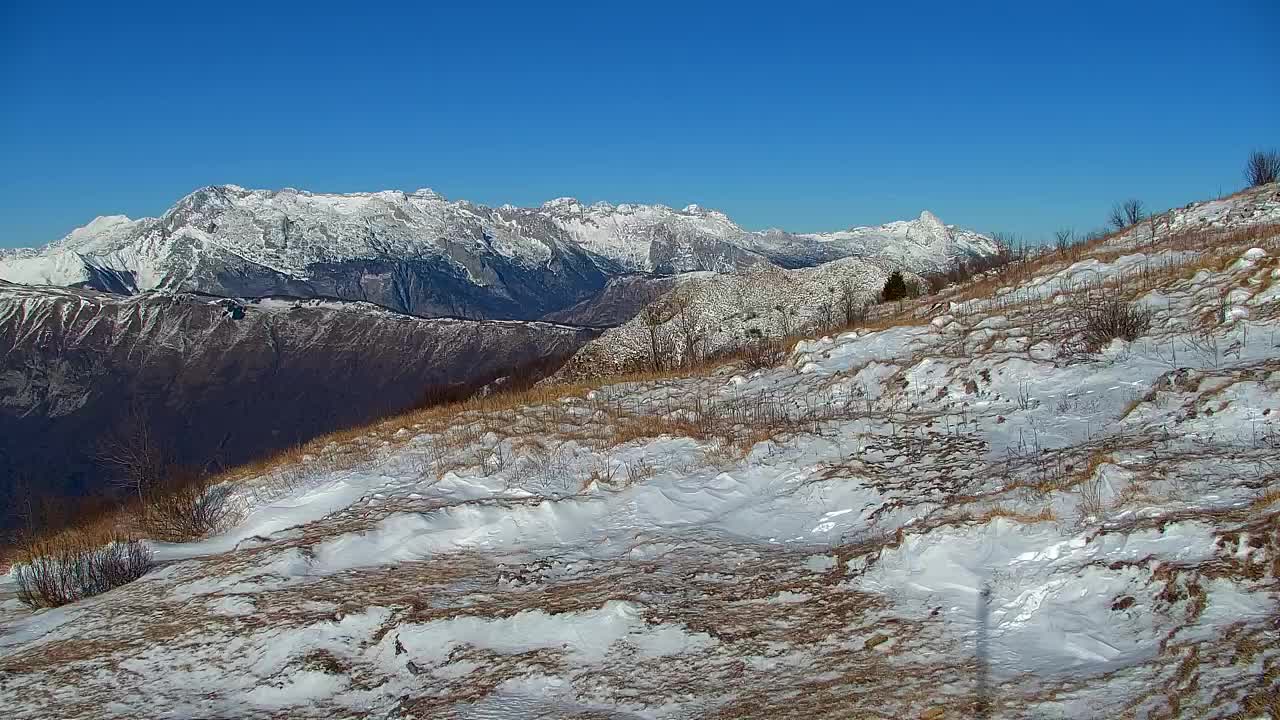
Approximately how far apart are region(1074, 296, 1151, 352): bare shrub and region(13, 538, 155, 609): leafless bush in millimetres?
12759

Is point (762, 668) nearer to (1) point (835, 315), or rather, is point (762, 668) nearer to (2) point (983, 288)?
(2) point (983, 288)

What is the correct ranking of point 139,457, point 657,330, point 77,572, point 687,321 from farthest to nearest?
point 657,330 → point 687,321 → point 139,457 → point 77,572

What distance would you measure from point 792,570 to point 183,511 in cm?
860

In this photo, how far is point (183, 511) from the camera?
1097 cm

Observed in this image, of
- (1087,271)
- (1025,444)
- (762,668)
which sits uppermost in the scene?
(1087,271)

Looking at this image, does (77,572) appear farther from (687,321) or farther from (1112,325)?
(687,321)

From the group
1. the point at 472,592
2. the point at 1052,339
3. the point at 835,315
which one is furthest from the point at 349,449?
the point at 835,315

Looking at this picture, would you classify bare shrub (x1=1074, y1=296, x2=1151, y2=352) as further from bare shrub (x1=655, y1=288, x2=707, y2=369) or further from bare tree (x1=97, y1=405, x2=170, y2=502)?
bare shrub (x1=655, y1=288, x2=707, y2=369)

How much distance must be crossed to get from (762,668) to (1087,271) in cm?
1453

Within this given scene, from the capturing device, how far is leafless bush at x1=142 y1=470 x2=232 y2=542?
10727 mm

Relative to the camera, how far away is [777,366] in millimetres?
16062

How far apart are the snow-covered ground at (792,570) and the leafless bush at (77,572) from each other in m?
0.39

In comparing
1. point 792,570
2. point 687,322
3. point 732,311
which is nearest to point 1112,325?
point 792,570

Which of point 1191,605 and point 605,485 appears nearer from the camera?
point 1191,605
